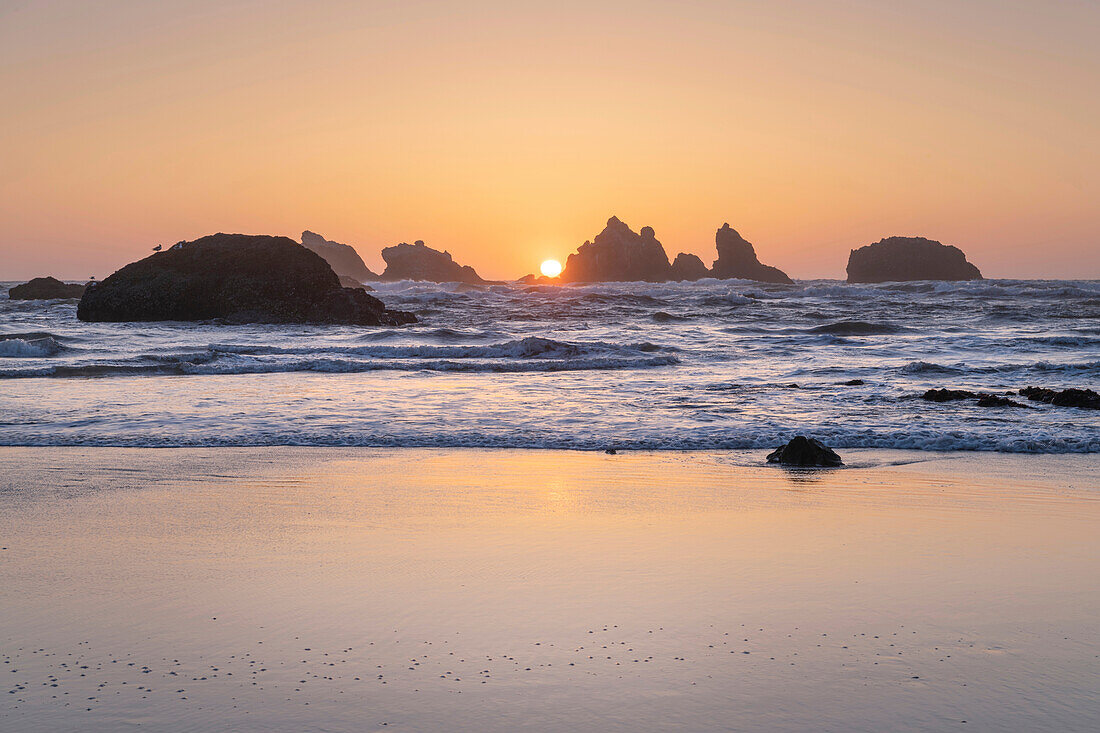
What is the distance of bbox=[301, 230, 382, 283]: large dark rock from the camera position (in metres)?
138

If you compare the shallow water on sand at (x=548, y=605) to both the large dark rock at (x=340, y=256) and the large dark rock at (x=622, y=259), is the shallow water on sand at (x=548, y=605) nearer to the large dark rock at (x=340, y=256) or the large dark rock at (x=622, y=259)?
the large dark rock at (x=622, y=259)

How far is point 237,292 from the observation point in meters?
29.8

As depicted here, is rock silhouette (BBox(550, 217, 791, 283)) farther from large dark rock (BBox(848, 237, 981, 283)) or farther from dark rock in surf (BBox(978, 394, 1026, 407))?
dark rock in surf (BBox(978, 394, 1026, 407))

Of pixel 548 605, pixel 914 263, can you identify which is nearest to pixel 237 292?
pixel 548 605

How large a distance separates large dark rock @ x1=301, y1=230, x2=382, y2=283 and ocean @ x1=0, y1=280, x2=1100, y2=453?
10756 cm

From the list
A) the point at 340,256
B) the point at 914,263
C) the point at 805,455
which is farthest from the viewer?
the point at 340,256

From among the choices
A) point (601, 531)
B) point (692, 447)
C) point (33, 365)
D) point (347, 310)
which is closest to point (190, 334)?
point (347, 310)

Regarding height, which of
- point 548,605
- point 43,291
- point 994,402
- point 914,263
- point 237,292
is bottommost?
point 548,605


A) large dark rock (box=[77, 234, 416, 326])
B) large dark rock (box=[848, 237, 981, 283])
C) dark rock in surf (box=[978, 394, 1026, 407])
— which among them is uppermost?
large dark rock (box=[848, 237, 981, 283])

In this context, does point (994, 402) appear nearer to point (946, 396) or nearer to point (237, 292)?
point (946, 396)

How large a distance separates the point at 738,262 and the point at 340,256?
62.8m

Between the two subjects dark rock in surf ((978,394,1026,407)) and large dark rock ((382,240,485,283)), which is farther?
large dark rock ((382,240,485,283))

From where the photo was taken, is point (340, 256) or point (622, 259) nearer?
point (622, 259)

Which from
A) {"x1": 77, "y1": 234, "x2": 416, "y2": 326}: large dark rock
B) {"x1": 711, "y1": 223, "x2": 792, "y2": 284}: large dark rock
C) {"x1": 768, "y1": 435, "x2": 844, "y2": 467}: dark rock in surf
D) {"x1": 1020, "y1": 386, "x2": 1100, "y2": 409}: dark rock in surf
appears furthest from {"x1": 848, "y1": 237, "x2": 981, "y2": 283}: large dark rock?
{"x1": 768, "y1": 435, "x2": 844, "y2": 467}: dark rock in surf
